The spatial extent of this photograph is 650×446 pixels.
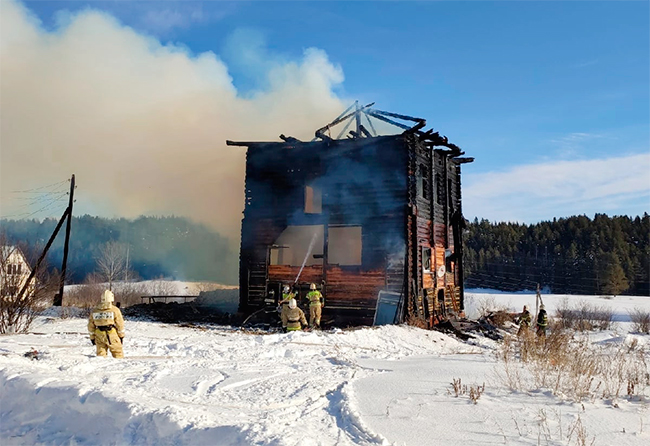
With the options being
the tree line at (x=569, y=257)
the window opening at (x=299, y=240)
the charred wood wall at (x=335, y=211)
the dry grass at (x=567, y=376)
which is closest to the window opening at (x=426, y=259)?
the charred wood wall at (x=335, y=211)

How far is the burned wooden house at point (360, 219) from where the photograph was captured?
19.4 meters

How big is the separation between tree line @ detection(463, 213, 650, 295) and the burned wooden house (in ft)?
159

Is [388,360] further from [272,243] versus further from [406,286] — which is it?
[272,243]

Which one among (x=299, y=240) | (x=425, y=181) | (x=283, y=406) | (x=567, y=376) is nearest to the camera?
(x=283, y=406)

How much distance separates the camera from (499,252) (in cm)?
7550

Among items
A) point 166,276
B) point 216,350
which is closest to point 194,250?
point 166,276

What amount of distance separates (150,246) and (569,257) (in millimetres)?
63560

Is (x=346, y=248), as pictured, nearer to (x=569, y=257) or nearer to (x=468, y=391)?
(x=468, y=391)

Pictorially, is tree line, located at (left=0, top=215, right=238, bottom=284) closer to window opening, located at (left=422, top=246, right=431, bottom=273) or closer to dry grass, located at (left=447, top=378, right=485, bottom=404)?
window opening, located at (left=422, top=246, right=431, bottom=273)

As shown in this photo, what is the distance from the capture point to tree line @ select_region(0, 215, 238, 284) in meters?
63.8

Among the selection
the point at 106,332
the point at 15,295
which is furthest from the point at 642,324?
the point at 15,295

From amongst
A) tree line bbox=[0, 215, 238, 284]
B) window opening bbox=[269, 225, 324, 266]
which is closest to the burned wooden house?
window opening bbox=[269, 225, 324, 266]

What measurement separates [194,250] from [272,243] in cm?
5367

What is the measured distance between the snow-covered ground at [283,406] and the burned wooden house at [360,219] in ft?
35.0
